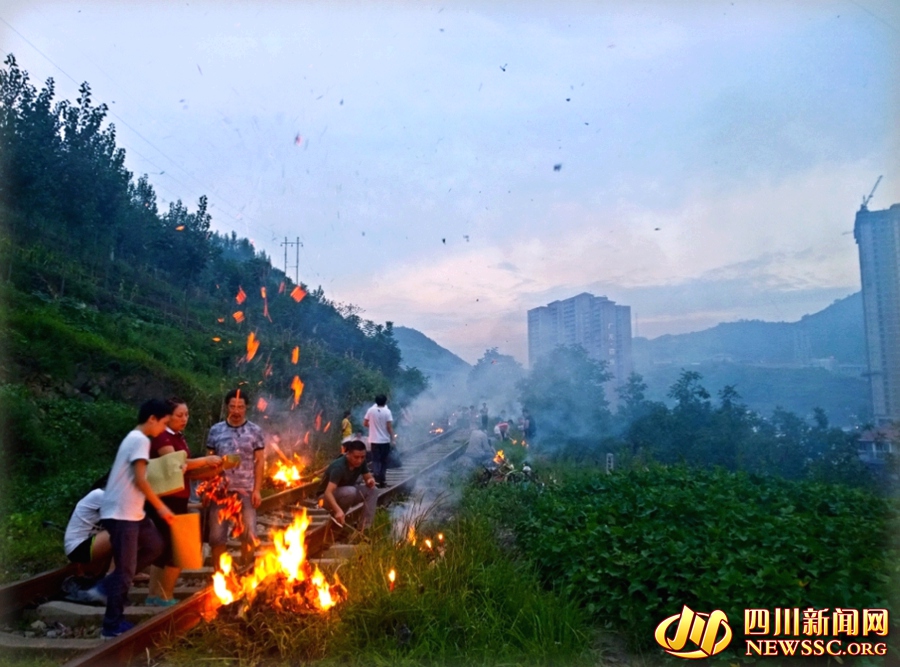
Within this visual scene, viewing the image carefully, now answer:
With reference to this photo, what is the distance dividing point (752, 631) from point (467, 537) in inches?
106

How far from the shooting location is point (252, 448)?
660cm

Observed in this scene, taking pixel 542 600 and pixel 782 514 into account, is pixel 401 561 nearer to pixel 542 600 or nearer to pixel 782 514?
pixel 542 600

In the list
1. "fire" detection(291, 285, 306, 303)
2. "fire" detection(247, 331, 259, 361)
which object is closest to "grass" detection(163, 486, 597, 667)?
"fire" detection(247, 331, 259, 361)

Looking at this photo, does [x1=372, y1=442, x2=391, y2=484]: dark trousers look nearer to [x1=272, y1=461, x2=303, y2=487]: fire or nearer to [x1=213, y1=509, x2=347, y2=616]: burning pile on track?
[x1=272, y1=461, x2=303, y2=487]: fire

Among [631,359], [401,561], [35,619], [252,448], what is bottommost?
[35,619]

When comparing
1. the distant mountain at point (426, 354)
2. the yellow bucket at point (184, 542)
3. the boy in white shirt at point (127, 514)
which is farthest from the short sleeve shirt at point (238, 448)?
the distant mountain at point (426, 354)

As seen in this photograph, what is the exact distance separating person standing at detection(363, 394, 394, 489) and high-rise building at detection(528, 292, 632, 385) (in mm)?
7895

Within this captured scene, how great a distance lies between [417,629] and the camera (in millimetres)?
4418

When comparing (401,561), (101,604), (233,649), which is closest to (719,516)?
(401,561)

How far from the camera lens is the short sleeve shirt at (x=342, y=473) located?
7.61 meters

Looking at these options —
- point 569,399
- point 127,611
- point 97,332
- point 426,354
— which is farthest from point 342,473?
point 426,354

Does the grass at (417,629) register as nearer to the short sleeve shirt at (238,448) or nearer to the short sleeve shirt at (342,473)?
the short sleeve shirt at (238,448)

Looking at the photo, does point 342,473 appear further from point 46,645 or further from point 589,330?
point 589,330

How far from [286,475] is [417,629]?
8.28 metres
